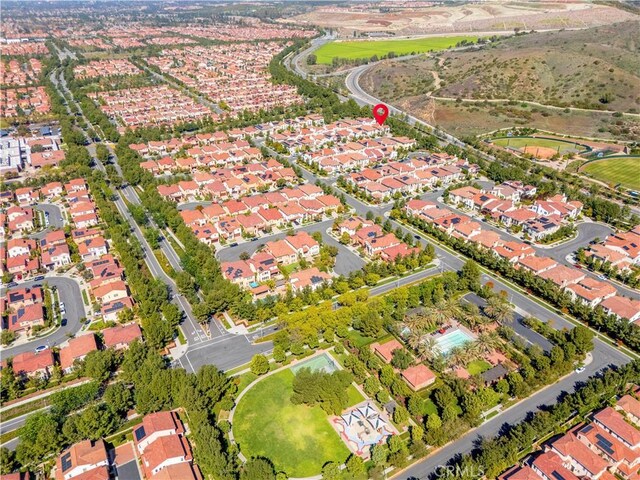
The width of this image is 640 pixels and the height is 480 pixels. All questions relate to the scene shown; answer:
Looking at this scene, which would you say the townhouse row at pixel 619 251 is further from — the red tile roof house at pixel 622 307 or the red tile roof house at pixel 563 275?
the red tile roof house at pixel 622 307

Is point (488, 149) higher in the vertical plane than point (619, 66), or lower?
lower

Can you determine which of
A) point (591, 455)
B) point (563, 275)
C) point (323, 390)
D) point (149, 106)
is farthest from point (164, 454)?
point (149, 106)

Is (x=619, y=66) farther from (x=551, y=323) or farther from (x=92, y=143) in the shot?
(x=92, y=143)

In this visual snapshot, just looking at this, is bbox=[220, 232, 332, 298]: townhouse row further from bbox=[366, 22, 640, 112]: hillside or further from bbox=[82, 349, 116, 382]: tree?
bbox=[366, 22, 640, 112]: hillside

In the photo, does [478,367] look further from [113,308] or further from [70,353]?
[70,353]

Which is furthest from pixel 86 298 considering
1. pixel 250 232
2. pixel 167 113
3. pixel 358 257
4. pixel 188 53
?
pixel 188 53

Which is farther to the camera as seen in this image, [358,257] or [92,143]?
[92,143]

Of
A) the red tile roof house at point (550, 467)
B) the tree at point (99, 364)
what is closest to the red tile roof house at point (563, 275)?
the red tile roof house at point (550, 467)
